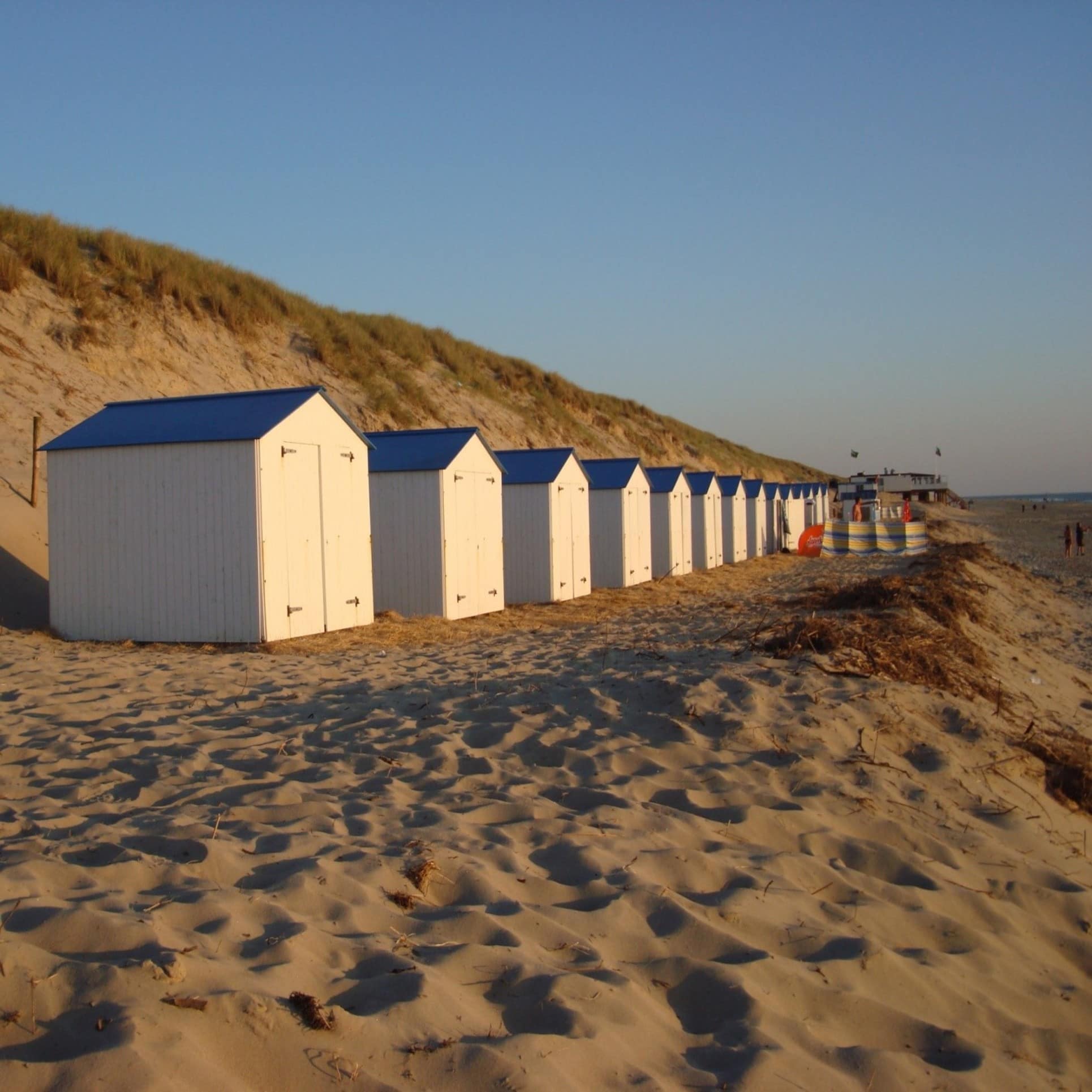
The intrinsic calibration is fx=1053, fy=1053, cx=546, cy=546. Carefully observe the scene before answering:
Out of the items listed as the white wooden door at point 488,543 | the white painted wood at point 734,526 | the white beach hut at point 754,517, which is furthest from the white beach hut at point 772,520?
the white wooden door at point 488,543

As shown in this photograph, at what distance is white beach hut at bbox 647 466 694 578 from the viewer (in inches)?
958

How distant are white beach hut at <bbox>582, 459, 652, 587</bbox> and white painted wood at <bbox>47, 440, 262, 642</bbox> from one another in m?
10.1

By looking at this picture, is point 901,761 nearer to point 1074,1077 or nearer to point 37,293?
point 1074,1077

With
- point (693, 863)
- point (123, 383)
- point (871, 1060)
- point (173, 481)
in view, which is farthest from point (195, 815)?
point (123, 383)

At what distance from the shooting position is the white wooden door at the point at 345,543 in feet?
42.7

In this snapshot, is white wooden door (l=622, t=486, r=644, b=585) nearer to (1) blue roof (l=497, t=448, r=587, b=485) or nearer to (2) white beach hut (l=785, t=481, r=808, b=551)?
(1) blue roof (l=497, t=448, r=587, b=485)

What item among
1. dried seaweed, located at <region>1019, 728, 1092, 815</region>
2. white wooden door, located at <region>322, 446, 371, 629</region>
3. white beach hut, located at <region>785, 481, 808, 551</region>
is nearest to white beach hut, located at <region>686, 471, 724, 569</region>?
white beach hut, located at <region>785, 481, 808, 551</region>

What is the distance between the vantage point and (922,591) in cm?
1609

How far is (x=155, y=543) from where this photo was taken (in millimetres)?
12352

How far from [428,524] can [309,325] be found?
17.6 meters

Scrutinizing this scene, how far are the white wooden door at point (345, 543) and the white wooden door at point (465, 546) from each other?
6.21 ft

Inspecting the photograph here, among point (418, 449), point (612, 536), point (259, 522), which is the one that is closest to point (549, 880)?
point (259, 522)

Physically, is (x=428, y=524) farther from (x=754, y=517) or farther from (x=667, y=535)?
(x=754, y=517)

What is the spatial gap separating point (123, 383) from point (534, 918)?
19.7m
